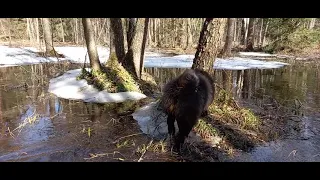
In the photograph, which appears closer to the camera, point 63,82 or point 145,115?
point 145,115

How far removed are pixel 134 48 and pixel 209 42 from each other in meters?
4.49

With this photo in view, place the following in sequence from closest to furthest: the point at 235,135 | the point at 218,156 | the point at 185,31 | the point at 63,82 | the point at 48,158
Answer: the point at 48,158 < the point at 218,156 < the point at 235,135 < the point at 63,82 < the point at 185,31

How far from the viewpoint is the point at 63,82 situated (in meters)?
10.7

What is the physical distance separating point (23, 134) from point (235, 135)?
4.14m

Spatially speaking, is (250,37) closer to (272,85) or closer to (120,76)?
(272,85)

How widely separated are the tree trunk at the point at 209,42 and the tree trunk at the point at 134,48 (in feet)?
13.6

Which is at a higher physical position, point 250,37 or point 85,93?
point 250,37

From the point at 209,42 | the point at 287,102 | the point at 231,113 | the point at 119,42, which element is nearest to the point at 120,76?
the point at 119,42

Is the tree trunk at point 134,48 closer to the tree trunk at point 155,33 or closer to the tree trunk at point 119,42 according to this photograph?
the tree trunk at point 119,42

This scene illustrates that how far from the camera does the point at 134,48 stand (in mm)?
10398
